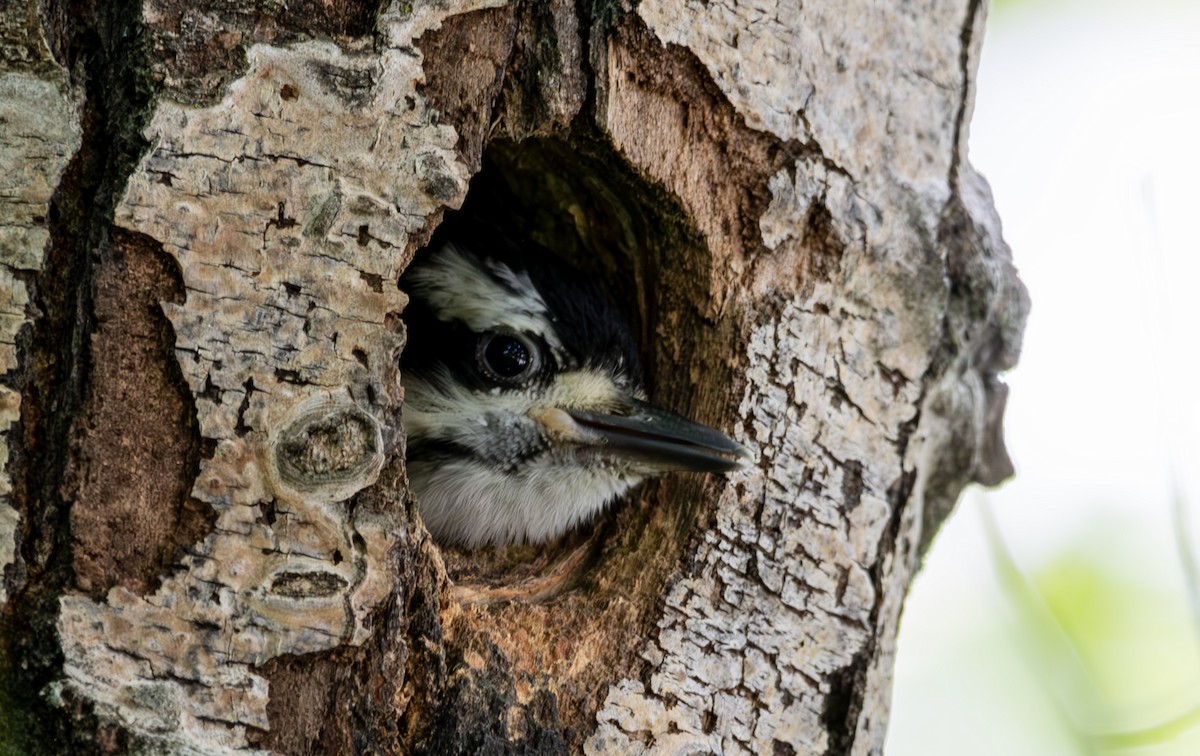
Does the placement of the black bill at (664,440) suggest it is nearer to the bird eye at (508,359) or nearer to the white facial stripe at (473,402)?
the white facial stripe at (473,402)

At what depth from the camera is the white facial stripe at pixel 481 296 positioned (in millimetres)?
3623

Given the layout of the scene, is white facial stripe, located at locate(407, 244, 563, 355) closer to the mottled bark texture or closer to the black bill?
the black bill

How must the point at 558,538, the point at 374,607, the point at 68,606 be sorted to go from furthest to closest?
the point at 558,538 < the point at 374,607 < the point at 68,606

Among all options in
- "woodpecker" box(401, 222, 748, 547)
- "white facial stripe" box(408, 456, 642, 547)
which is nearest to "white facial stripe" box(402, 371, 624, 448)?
"woodpecker" box(401, 222, 748, 547)

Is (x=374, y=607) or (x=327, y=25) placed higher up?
(x=327, y=25)

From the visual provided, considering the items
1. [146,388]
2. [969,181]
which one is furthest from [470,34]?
[969,181]

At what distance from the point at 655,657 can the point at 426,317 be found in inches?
56.4

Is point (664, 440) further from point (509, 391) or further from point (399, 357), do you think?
point (399, 357)

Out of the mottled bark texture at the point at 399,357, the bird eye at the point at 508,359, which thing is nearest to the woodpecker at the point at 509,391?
the bird eye at the point at 508,359

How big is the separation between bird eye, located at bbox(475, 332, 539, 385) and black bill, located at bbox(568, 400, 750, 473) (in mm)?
199

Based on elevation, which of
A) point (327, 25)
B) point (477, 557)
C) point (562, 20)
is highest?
point (562, 20)

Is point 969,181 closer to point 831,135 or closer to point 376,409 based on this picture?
point 831,135

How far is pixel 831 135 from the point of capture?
2.98m

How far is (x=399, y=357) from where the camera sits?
2430mm
